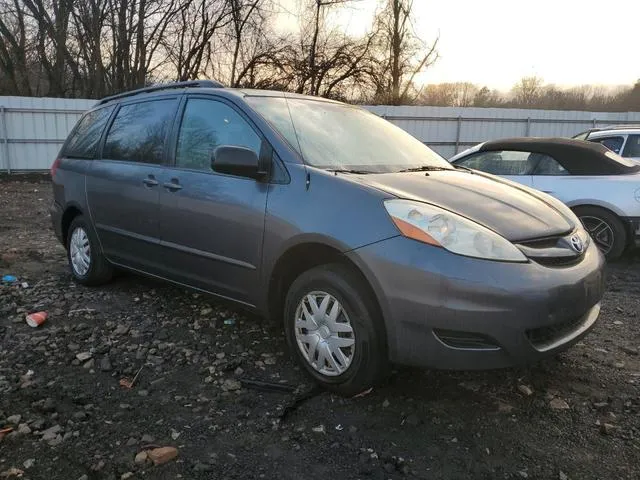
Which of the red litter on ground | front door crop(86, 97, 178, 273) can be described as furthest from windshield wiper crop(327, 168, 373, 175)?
the red litter on ground

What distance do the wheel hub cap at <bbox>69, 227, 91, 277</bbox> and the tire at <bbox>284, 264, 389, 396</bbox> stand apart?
8.67 ft

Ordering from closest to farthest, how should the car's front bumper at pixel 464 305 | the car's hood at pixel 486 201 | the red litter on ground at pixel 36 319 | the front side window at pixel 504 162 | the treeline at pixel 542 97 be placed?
1. the car's front bumper at pixel 464 305
2. the car's hood at pixel 486 201
3. the red litter on ground at pixel 36 319
4. the front side window at pixel 504 162
5. the treeline at pixel 542 97

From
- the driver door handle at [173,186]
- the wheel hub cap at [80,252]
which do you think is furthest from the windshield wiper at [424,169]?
the wheel hub cap at [80,252]

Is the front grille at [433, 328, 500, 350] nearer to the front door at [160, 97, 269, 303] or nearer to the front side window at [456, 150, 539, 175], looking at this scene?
the front door at [160, 97, 269, 303]

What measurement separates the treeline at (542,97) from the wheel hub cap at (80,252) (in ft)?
73.9

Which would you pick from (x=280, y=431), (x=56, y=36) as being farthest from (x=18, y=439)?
(x=56, y=36)

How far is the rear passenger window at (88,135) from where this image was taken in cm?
493

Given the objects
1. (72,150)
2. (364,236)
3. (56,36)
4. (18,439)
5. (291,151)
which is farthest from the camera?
(56,36)

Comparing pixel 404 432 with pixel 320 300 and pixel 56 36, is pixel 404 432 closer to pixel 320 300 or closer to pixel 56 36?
pixel 320 300

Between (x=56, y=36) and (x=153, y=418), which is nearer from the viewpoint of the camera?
(x=153, y=418)

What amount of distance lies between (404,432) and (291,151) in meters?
1.71

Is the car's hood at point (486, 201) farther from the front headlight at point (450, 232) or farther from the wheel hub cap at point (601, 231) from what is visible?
the wheel hub cap at point (601, 231)

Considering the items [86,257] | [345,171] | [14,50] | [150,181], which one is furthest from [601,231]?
[14,50]

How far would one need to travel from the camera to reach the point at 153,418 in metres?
2.82
